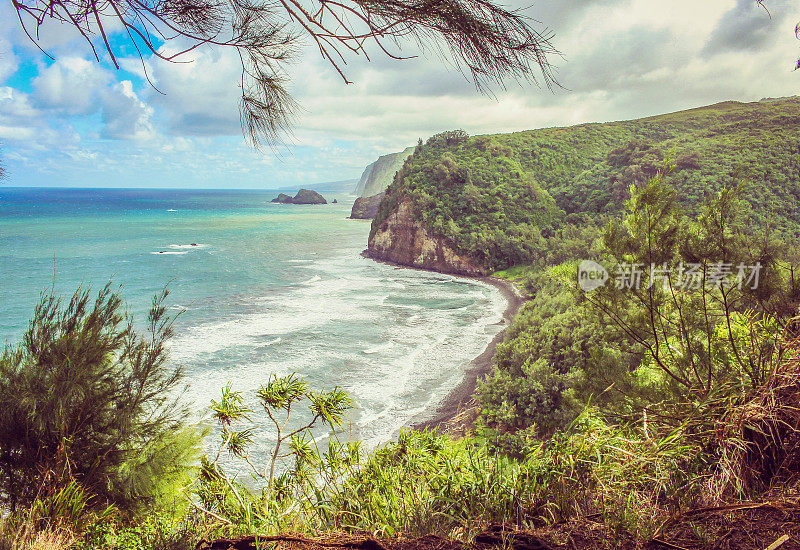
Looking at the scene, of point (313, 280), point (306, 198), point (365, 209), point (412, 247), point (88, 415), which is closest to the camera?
point (88, 415)

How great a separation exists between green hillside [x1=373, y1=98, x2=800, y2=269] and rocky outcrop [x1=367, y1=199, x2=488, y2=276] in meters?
0.84

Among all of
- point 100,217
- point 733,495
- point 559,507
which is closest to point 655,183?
point 733,495

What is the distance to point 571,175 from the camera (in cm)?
4941

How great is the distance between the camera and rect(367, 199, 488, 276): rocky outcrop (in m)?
36.9

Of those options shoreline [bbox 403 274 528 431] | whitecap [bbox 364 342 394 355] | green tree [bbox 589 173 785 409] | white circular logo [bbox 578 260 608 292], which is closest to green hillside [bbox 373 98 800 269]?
shoreline [bbox 403 274 528 431]

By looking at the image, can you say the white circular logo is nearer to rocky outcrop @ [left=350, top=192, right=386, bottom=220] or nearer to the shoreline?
the shoreline

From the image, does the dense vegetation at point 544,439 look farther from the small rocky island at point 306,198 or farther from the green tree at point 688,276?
the small rocky island at point 306,198

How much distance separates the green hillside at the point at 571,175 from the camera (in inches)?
1098

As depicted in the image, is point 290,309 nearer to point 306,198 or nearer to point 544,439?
point 544,439

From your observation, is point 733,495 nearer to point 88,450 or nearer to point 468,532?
point 468,532

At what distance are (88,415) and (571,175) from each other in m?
51.4

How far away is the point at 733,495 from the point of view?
7.16 feet

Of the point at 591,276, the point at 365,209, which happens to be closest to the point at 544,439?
the point at 591,276

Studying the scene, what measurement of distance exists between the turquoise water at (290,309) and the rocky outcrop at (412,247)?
191 cm
